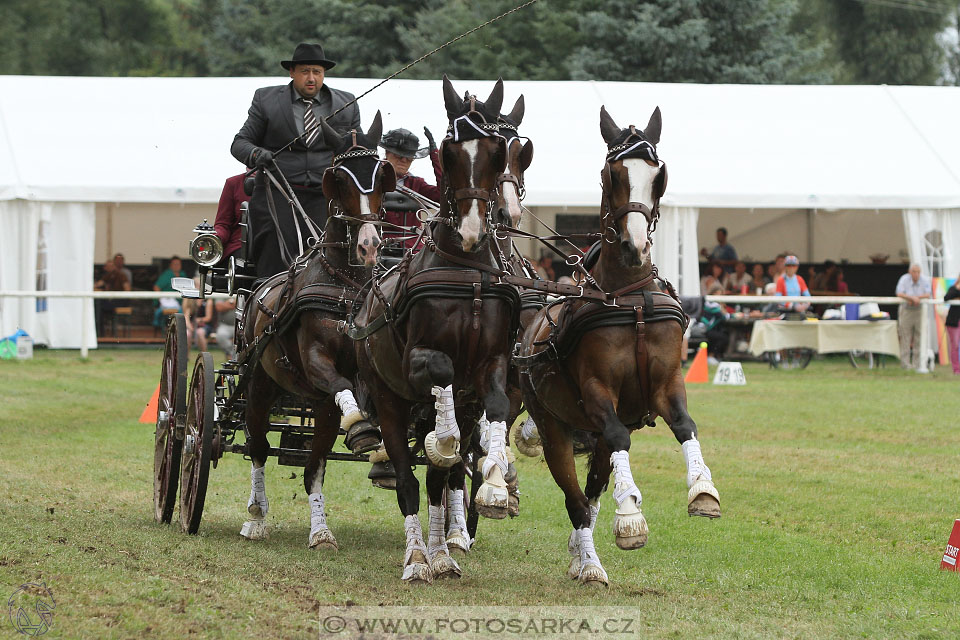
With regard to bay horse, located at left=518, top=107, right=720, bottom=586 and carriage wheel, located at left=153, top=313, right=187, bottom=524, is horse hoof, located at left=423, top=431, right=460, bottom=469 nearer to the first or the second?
bay horse, located at left=518, top=107, right=720, bottom=586

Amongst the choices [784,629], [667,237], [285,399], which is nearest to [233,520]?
[285,399]

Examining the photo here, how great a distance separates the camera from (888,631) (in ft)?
18.7

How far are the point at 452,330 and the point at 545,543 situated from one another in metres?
2.38

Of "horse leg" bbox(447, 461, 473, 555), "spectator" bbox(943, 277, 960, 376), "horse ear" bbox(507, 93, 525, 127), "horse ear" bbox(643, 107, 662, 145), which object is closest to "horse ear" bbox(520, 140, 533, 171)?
"horse ear" bbox(507, 93, 525, 127)

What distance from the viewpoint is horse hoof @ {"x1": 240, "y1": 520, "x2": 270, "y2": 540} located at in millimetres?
8188

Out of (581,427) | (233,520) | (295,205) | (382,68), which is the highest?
(382,68)

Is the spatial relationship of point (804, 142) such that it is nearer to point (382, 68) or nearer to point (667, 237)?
point (667, 237)

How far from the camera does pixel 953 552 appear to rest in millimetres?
7148

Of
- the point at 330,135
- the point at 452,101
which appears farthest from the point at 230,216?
the point at 452,101

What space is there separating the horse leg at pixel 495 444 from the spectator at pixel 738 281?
18.7 m

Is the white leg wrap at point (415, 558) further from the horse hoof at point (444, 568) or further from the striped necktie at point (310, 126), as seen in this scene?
the striped necktie at point (310, 126)

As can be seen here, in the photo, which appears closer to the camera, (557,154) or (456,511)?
(456,511)

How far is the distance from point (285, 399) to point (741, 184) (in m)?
15.3

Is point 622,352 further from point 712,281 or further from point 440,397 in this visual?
point 712,281
